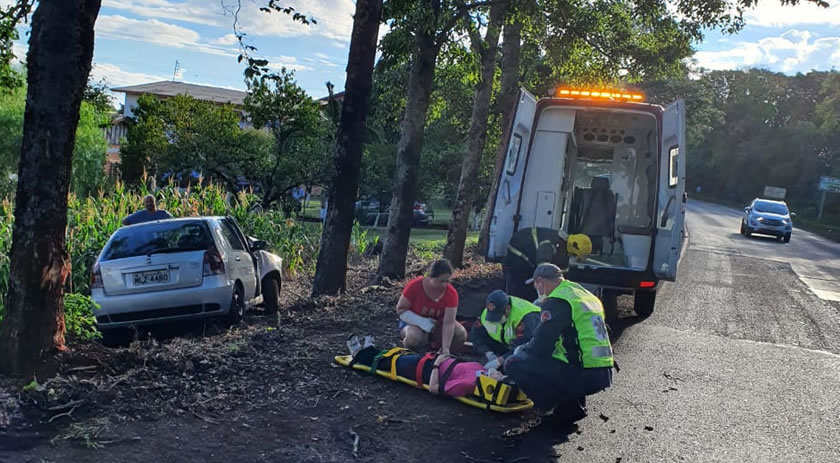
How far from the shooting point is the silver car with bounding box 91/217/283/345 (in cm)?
873

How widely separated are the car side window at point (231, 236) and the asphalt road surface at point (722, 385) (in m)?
4.69

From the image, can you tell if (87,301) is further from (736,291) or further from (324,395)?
(736,291)

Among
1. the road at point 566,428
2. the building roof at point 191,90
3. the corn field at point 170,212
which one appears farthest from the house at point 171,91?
the road at point 566,428

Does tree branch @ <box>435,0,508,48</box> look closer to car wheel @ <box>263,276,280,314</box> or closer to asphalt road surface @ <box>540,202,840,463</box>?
car wheel @ <box>263,276,280,314</box>

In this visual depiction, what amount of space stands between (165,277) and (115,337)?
0.93m

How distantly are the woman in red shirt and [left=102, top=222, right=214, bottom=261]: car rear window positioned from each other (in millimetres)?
3185

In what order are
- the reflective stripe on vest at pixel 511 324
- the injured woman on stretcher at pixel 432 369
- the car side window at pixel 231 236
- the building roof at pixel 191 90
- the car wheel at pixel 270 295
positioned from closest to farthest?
the injured woman on stretcher at pixel 432 369 < the reflective stripe on vest at pixel 511 324 < the car side window at pixel 231 236 < the car wheel at pixel 270 295 < the building roof at pixel 191 90

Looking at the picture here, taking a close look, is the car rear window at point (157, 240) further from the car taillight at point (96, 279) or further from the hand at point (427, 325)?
the hand at point (427, 325)

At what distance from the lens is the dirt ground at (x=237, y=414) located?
4.61m

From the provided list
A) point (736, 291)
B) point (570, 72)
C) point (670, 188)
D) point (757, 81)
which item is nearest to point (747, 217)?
point (570, 72)

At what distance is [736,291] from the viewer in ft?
45.7

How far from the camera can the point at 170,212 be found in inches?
542

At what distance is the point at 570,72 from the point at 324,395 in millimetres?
14338

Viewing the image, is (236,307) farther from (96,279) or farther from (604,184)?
(604,184)
